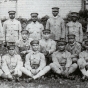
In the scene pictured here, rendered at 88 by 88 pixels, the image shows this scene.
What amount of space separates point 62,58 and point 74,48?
600mm

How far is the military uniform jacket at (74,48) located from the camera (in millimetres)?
8773

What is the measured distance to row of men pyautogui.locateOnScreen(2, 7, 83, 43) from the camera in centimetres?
960

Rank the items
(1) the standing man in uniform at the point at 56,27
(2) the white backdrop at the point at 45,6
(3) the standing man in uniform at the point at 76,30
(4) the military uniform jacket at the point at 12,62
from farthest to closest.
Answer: (2) the white backdrop at the point at 45,6, (1) the standing man in uniform at the point at 56,27, (3) the standing man in uniform at the point at 76,30, (4) the military uniform jacket at the point at 12,62

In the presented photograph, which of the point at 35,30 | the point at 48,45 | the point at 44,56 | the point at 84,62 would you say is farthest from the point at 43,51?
the point at 84,62

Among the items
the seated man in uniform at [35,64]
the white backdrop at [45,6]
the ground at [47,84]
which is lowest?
the ground at [47,84]

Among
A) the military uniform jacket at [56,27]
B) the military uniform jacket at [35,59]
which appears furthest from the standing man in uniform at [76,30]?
the military uniform jacket at [35,59]

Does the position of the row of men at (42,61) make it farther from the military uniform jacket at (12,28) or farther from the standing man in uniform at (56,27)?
the military uniform jacket at (12,28)

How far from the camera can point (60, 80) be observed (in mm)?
7902

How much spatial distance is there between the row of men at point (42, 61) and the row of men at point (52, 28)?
885mm

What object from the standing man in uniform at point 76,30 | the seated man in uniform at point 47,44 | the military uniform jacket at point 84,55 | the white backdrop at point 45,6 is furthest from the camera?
the white backdrop at point 45,6

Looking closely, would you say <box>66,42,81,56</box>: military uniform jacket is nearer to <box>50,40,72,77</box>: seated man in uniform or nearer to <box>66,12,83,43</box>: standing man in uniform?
<box>50,40,72,77</box>: seated man in uniform

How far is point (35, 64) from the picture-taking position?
27.1ft

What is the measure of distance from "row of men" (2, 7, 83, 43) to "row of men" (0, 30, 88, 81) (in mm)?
885

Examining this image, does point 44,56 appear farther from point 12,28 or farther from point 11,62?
point 12,28
